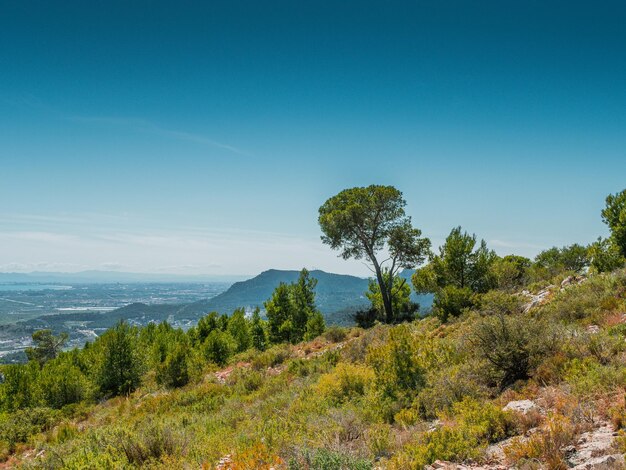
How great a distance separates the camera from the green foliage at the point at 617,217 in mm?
32875

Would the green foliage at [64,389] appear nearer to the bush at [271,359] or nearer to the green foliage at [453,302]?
the bush at [271,359]

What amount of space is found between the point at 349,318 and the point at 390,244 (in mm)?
9593

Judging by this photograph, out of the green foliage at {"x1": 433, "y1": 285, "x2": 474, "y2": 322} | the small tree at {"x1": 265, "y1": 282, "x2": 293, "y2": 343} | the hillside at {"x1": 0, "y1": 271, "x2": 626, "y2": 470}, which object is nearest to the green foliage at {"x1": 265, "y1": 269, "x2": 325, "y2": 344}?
the small tree at {"x1": 265, "y1": 282, "x2": 293, "y2": 343}

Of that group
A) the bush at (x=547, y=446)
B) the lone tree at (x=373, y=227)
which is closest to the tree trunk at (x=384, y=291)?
the lone tree at (x=373, y=227)

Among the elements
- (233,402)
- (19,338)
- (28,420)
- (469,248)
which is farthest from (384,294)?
(19,338)

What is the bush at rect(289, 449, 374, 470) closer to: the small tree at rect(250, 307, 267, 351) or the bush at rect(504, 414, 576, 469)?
the bush at rect(504, 414, 576, 469)

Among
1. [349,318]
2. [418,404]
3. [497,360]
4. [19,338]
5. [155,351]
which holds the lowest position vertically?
[19,338]

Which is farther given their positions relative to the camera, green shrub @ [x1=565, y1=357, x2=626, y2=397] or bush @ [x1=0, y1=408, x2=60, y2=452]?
bush @ [x1=0, y1=408, x2=60, y2=452]

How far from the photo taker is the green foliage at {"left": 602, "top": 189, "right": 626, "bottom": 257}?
32.9 metres

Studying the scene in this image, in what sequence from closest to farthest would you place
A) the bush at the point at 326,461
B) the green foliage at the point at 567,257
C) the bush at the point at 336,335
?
the bush at the point at 326,461 < the bush at the point at 336,335 < the green foliage at the point at 567,257

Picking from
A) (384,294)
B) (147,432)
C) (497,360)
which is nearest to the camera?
(147,432)

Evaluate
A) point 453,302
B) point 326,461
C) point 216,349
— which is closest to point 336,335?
point 453,302

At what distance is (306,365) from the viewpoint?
617 inches

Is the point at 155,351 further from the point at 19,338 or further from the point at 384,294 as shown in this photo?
the point at 19,338
